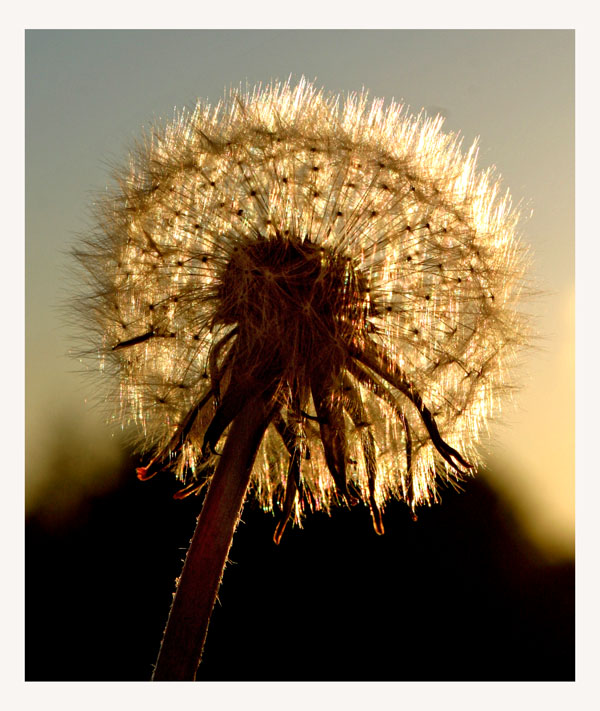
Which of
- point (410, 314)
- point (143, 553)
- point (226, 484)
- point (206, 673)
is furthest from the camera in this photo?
point (143, 553)

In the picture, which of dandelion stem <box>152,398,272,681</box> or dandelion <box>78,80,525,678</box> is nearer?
dandelion stem <box>152,398,272,681</box>

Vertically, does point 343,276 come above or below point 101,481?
above

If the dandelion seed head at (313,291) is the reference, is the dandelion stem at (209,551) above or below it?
below

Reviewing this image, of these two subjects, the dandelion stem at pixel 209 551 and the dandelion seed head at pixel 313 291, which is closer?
the dandelion stem at pixel 209 551

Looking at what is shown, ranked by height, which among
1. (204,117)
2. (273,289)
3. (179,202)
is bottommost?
(273,289)

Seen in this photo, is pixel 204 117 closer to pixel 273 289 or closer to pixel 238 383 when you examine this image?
pixel 273 289

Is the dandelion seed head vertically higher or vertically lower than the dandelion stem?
higher

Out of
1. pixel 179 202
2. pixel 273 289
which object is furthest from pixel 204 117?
pixel 273 289

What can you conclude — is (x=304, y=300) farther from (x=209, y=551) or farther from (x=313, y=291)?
(x=209, y=551)
